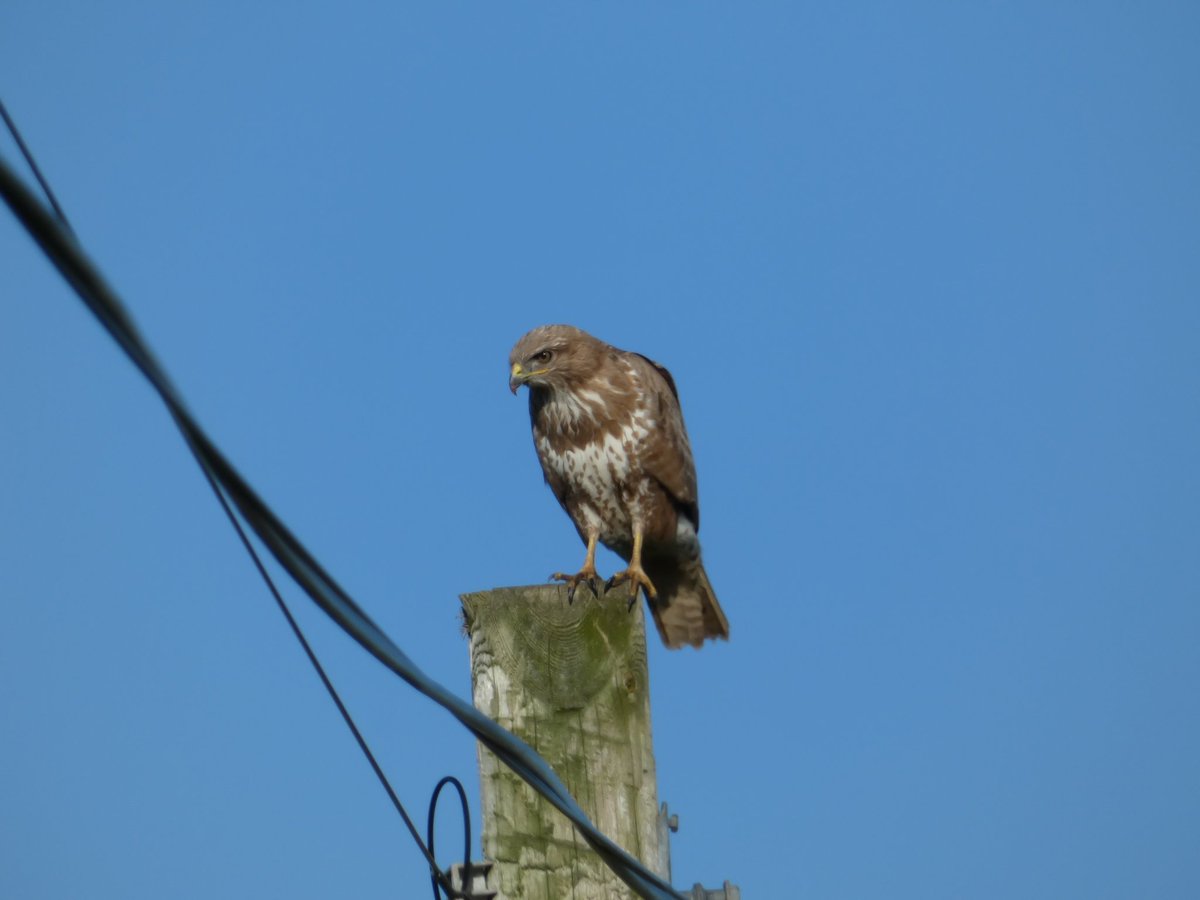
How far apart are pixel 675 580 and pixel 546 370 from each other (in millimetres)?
1409

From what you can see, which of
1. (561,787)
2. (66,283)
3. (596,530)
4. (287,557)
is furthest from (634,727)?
(596,530)

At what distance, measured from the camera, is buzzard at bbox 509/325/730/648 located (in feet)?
24.2

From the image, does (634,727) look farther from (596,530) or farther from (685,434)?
(685,434)

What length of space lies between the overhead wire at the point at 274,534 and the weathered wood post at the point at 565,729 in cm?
39

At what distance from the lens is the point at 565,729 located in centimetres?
352

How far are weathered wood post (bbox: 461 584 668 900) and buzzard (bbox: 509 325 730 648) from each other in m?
3.53

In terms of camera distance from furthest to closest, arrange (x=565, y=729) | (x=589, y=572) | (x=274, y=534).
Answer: (x=589, y=572)
(x=565, y=729)
(x=274, y=534)

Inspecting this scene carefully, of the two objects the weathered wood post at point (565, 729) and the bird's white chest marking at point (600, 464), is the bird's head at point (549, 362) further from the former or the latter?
the weathered wood post at point (565, 729)

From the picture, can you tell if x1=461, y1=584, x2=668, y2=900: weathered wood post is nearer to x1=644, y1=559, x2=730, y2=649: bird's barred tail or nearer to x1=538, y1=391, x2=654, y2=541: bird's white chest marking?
x1=538, y1=391, x2=654, y2=541: bird's white chest marking

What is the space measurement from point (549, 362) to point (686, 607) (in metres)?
1.55

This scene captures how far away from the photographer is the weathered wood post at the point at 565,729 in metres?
3.43

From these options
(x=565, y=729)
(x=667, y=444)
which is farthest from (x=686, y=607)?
(x=565, y=729)

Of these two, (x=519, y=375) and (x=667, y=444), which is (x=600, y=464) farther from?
(x=519, y=375)

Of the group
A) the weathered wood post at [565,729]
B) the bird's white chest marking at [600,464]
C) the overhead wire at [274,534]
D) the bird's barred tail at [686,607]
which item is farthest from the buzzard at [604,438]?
the overhead wire at [274,534]
